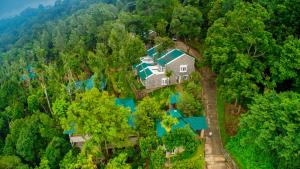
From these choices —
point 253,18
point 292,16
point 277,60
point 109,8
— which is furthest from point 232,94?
point 109,8

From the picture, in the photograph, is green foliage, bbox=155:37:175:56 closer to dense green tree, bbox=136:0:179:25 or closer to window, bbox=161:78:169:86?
window, bbox=161:78:169:86

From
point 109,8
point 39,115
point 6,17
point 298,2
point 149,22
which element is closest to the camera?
point 298,2

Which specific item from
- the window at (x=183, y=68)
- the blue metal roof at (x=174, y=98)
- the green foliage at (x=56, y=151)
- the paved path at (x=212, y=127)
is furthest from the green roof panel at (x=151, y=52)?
the green foliage at (x=56, y=151)

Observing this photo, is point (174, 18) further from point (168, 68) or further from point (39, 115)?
point (39, 115)

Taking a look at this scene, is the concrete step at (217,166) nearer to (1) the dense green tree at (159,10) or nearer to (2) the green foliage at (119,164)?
(2) the green foliage at (119,164)

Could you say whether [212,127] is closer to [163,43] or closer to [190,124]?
[190,124]

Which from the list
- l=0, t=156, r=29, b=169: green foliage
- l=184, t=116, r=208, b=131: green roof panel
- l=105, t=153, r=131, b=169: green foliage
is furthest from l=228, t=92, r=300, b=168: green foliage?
l=0, t=156, r=29, b=169: green foliage
